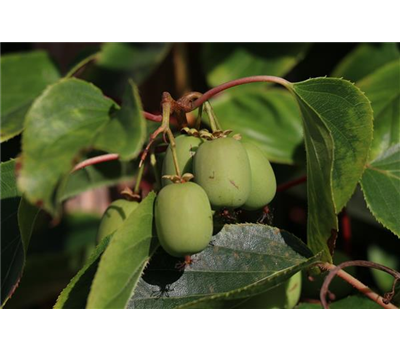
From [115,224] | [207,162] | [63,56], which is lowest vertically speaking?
[63,56]

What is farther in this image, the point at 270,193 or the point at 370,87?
the point at 370,87

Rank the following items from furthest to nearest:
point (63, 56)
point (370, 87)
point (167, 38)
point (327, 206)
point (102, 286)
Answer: point (63, 56) → point (167, 38) → point (370, 87) → point (327, 206) → point (102, 286)

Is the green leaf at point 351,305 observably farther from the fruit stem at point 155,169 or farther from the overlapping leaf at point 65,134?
the overlapping leaf at point 65,134

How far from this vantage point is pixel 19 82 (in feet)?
4.41

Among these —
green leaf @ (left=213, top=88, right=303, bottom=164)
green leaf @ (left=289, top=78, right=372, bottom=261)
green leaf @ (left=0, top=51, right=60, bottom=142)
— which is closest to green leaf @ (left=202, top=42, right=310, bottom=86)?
green leaf @ (left=213, top=88, right=303, bottom=164)

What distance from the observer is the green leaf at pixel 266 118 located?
1.31 m

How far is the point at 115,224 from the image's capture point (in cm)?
Answer: 83

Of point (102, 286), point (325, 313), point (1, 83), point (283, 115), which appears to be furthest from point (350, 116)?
point (1, 83)

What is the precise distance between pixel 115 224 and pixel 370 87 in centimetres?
69

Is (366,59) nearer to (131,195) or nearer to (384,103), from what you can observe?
(384,103)

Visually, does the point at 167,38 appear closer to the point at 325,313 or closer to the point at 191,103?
the point at 191,103

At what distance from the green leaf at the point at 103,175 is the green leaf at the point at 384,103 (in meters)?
0.45

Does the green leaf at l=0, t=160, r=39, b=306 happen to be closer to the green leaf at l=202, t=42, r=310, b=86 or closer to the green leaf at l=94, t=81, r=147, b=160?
the green leaf at l=94, t=81, r=147, b=160

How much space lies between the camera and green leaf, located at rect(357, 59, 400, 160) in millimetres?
1173
